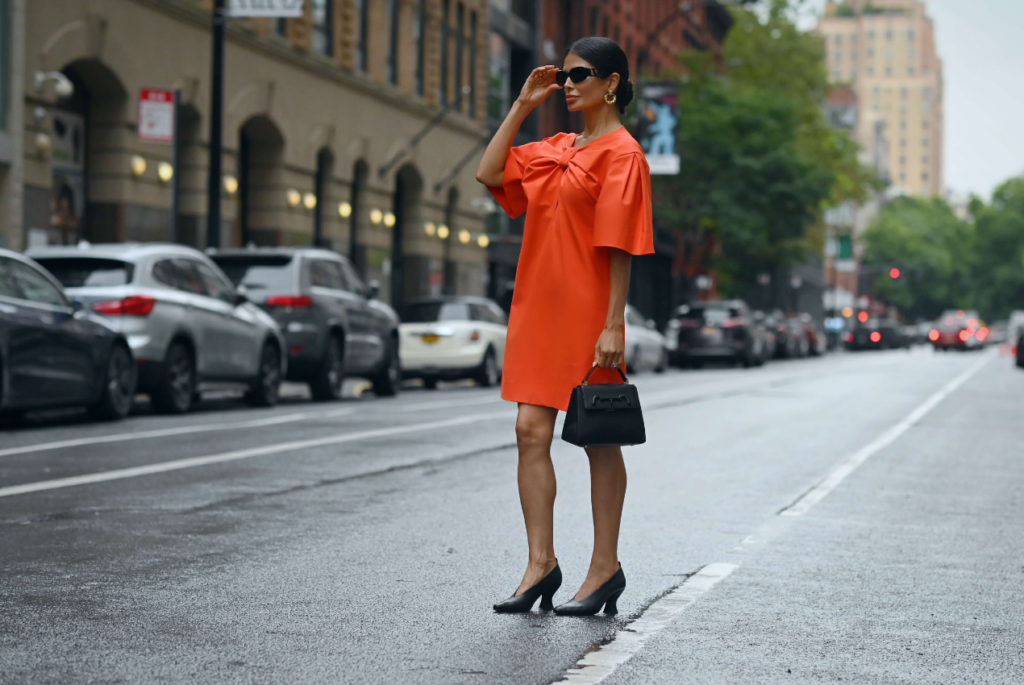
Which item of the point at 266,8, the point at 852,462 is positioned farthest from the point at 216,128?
the point at 852,462

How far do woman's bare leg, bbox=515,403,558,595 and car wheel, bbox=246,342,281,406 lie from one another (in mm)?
12031

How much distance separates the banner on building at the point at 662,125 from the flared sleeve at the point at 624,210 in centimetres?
3586

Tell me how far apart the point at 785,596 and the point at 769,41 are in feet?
191

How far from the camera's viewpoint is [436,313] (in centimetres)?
2514

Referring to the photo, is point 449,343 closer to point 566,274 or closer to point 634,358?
point 634,358

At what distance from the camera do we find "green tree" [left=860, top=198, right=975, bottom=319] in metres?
130

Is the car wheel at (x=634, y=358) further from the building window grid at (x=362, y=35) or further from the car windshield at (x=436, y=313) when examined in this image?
the car windshield at (x=436, y=313)

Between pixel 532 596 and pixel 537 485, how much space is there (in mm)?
383

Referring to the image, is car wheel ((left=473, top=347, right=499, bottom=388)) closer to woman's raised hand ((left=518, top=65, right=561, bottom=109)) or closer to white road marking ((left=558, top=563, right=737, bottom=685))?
white road marking ((left=558, top=563, right=737, bottom=685))

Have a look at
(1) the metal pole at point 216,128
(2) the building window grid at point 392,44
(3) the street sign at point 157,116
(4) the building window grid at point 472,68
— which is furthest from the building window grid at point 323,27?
(3) the street sign at point 157,116

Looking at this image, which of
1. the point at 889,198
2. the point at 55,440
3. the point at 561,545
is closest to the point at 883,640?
the point at 561,545

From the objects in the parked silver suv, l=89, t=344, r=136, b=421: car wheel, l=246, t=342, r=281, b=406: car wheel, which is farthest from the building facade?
l=89, t=344, r=136, b=421: car wheel

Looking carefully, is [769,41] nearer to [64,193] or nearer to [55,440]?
[64,193]

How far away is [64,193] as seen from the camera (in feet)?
78.8
